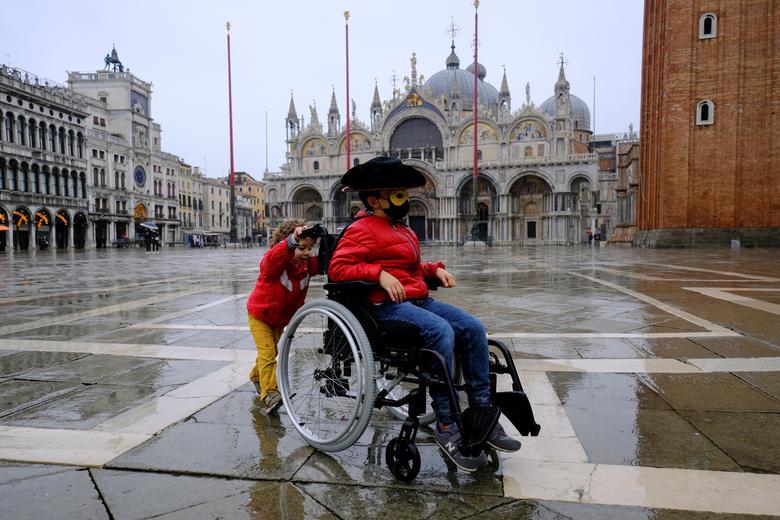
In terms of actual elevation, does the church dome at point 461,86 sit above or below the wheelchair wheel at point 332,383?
above

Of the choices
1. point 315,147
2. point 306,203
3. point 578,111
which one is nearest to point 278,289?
point 306,203

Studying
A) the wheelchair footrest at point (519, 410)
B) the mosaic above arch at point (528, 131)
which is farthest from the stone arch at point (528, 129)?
the wheelchair footrest at point (519, 410)

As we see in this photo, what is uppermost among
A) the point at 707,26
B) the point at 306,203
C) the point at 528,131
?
the point at 528,131

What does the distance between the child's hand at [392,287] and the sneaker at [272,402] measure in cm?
110

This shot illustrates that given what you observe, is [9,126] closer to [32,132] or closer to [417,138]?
[32,132]

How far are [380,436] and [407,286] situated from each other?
32.7 inches

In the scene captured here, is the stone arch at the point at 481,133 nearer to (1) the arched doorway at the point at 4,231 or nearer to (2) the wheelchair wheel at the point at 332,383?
(1) the arched doorway at the point at 4,231

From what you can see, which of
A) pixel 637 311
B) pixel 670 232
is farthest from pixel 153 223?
pixel 637 311

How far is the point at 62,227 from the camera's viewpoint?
49.9 meters

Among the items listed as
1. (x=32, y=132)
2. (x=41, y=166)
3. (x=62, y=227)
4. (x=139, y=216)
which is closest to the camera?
(x=32, y=132)

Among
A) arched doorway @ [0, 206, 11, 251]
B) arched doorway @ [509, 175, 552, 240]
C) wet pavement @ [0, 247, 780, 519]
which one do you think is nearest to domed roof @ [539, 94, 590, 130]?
arched doorway @ [509, 175, 552, 240]

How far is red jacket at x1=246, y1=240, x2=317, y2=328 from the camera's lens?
137 inches

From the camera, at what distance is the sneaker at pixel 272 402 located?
3203 millimetres

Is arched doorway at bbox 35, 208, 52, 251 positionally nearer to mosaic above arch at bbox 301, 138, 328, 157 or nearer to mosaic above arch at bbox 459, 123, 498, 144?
mosaic above arch at bbox 301, 138, 328, 157
